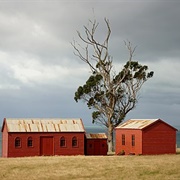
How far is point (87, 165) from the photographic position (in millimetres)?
41750

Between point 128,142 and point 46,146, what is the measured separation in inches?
420

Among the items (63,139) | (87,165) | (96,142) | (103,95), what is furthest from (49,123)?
(87,165)

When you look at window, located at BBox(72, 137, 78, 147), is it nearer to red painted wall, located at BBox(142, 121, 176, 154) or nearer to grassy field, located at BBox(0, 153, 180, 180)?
red painted wall, located at BBox(142, 121, 176, 154)

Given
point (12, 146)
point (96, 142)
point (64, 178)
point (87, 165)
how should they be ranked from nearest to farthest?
point (64, 178), point (87, 165), point (12, 146), point (96, 142)

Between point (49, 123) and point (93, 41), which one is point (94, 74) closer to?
point (93, 41)

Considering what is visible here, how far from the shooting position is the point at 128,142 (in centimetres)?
5912

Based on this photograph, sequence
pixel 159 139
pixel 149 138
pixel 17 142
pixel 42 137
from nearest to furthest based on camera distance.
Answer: pixel 149 138 → pixel 159 139 → pixel 17 142 → pixel 42 137

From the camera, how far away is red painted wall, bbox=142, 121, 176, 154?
56.8m

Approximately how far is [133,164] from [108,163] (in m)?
2.48

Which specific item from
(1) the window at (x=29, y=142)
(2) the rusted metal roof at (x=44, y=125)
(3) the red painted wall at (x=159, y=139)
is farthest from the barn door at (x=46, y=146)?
(3) the red painted wall at (x=159, y=139)

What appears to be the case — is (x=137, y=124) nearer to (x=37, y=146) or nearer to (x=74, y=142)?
(x=74, y=142)

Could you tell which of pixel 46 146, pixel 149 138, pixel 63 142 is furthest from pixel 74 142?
pixel 149 138

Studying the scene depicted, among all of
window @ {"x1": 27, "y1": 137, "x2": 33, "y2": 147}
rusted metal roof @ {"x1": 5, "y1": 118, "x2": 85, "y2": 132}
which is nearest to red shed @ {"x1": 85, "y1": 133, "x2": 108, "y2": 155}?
rusted metal roof @ {"x1": 5, "y1": 118, "x2": 85, "y2": 132}

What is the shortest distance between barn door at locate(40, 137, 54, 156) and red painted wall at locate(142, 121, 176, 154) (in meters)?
12.0
